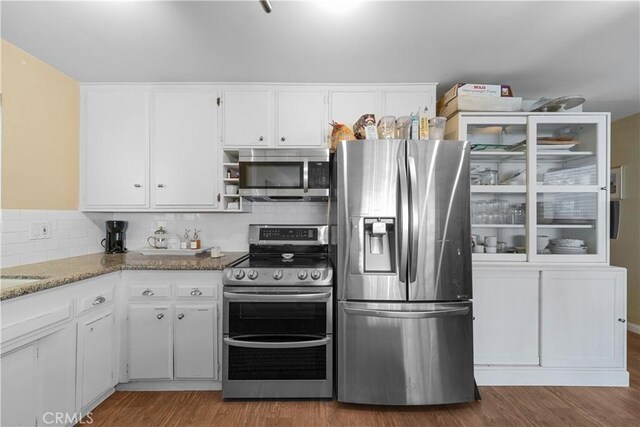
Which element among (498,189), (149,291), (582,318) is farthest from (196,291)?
(582,318)

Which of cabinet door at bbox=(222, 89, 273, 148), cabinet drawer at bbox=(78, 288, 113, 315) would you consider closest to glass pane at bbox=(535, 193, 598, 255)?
cabinet door at bbox=(222, 89, 273, 148)

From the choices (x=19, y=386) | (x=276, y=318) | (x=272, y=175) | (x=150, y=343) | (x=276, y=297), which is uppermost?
(x=272, y=175)

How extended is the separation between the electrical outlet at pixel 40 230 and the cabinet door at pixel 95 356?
82cm

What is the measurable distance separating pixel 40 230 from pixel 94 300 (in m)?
0.82

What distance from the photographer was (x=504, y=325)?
7.23 feet

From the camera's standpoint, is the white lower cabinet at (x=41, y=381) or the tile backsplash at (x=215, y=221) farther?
the tile backsplash at (x=215, y=221)

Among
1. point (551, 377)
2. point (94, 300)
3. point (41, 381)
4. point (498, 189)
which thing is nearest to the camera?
point (41, 381)

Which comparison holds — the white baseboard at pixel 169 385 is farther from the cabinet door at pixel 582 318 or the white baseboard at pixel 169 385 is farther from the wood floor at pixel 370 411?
the cabinet door at pixel 582 318

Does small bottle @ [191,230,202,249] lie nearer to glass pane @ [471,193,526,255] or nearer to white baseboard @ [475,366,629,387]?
glass pane @ [471,193,526,255]

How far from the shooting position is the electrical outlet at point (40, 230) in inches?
81.0

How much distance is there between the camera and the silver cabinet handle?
1.92 meters

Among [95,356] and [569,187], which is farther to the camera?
[569,187]

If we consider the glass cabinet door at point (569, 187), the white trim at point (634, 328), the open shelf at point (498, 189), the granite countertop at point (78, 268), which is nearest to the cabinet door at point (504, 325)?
the glass cabinet door at point (569, 187)

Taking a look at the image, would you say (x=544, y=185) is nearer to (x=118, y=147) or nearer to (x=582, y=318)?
(x=582, y=318)
